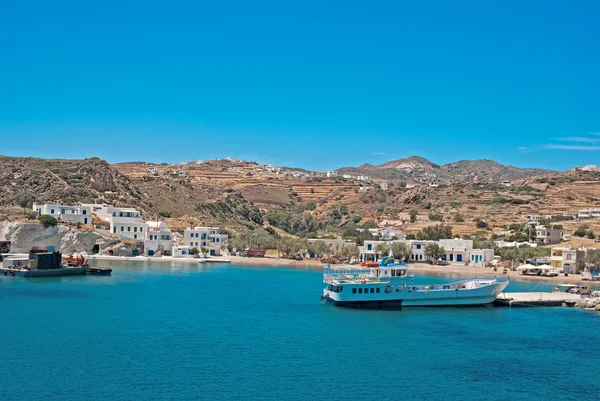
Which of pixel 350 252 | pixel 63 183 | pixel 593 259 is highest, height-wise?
pixel 63 183

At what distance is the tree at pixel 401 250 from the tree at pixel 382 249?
3.89 feet

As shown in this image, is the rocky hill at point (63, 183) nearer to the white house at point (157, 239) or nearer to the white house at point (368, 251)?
the white house at point (157, 239)

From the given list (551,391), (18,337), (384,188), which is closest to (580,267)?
(551,391)

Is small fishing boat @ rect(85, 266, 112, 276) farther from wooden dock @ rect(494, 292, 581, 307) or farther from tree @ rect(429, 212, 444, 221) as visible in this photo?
tree @ rect(429, 212, 444, 221)

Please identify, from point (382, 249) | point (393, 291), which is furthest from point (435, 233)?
point (393, 291)

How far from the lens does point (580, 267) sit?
80.4 m

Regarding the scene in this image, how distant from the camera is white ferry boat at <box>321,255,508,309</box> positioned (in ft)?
169

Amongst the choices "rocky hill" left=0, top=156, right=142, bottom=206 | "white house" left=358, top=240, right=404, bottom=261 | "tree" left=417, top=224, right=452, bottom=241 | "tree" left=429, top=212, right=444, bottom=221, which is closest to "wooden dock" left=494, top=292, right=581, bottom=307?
"white house" left=358, top=240, right=404, bottom=261

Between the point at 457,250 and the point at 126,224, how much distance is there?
43.5m

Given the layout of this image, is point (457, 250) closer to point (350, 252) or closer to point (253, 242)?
point (350, 252)

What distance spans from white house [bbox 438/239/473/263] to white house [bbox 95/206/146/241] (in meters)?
40.3

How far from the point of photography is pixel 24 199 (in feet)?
339

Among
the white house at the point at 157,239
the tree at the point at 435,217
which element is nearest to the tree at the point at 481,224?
the tree at the point at 435,217

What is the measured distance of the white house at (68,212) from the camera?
93.9 metres
